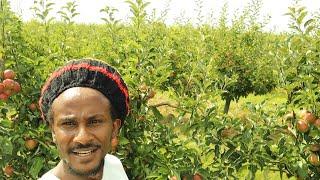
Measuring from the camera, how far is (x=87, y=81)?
183 cm

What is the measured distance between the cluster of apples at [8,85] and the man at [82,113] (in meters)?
1.92

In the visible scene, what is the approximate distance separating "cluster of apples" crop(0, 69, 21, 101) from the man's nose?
2125 millimetres

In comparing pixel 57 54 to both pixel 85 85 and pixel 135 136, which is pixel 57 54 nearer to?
pixel 135 136

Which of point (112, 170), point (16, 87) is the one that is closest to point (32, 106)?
point (16, 87)

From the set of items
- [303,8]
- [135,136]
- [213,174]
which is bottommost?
[213,174]

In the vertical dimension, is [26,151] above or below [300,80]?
below

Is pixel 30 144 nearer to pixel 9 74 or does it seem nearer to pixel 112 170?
pixel 9 74

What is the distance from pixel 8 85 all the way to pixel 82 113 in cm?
215

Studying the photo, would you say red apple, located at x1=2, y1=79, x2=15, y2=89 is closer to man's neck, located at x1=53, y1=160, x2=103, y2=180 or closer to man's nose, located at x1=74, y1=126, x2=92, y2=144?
man's neck, located at x1=53, y1=160, x2=103, y2=180

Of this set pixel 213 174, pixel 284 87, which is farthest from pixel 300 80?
pixel 213 174

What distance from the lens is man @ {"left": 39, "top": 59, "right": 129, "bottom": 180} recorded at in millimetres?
1772

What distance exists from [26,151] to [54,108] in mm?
2310

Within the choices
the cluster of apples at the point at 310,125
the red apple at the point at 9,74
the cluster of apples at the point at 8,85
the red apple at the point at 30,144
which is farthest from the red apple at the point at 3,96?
the cluster of apples at the point at 310,125

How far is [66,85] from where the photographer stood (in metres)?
1.83
